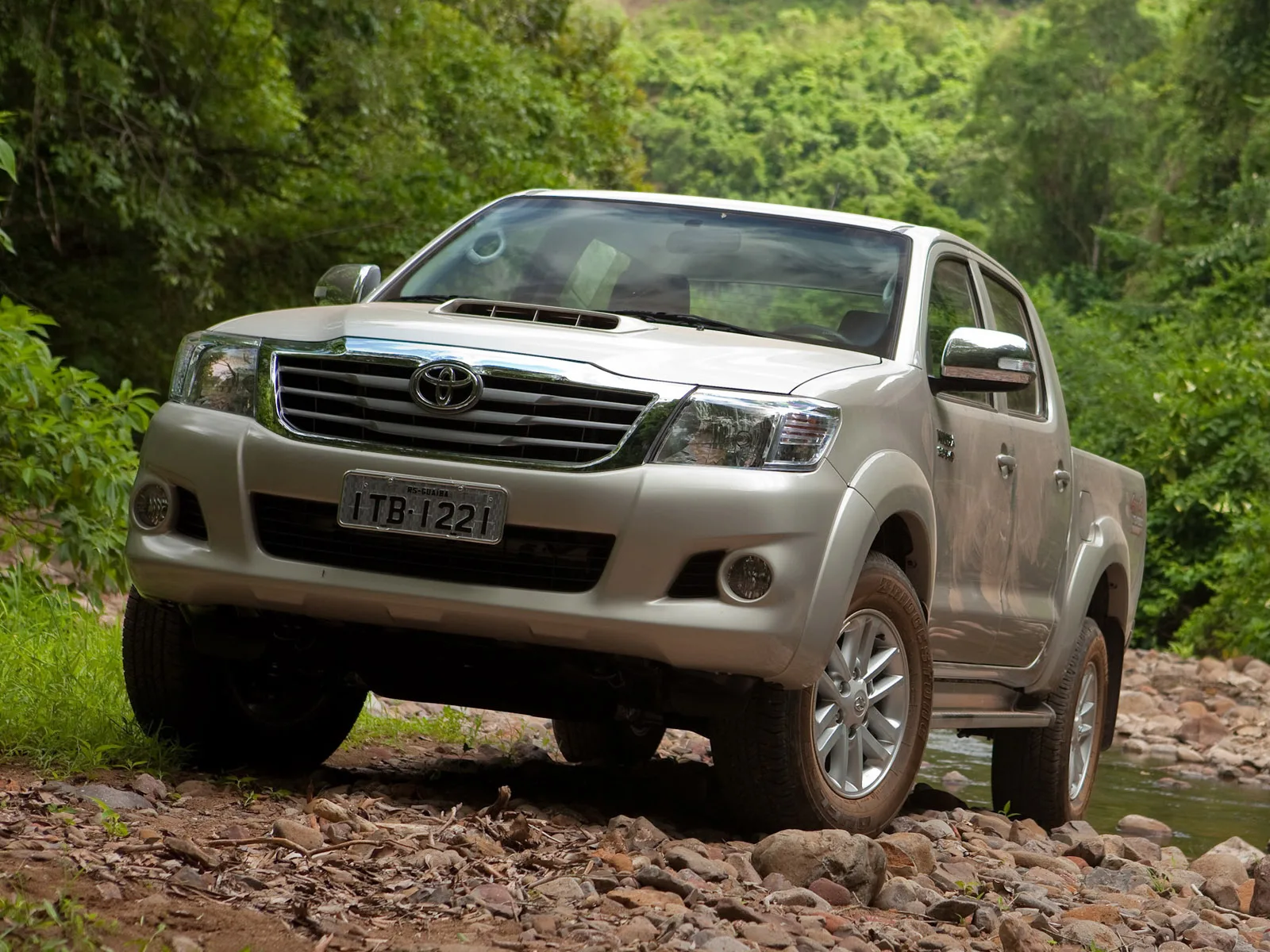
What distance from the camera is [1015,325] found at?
22.9ft

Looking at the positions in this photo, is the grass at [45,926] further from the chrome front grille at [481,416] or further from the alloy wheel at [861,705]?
the alloy wheel at [861,705]

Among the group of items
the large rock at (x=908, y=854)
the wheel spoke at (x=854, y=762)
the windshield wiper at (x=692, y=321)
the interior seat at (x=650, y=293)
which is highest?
the interior seat at (x=650, y=293)

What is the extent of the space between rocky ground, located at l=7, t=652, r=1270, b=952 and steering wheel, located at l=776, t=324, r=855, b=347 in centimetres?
145

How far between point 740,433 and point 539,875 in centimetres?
116

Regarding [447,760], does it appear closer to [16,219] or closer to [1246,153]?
[16,219]

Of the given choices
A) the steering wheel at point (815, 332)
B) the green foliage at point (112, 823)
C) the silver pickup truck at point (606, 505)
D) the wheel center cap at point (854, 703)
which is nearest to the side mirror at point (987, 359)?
the silver pickup truck at point (606, 505)

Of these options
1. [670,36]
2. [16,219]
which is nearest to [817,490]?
[16,219]

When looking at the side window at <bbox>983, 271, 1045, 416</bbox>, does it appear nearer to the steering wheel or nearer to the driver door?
the driver door

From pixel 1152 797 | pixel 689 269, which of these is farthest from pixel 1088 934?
pixel 1152 797

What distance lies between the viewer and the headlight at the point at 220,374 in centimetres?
478

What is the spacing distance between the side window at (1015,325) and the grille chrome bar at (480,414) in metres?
2.32

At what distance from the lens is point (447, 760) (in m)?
6.54

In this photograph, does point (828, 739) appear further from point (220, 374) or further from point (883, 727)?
point (220, 374)

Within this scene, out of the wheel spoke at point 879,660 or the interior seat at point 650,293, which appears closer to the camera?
the wheel spoke at point 879,660
